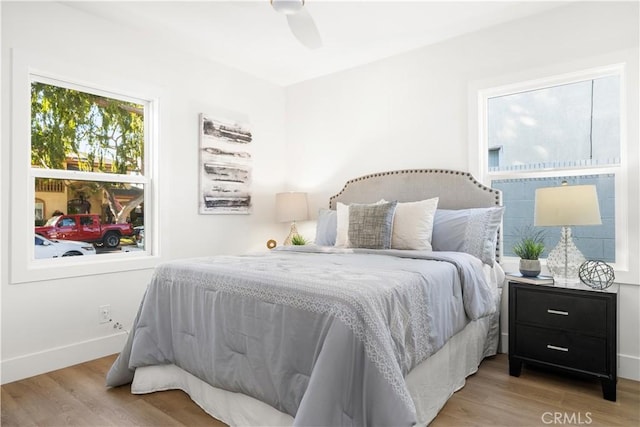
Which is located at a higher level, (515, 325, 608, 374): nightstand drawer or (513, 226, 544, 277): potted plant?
(513, 226, 544, 277): potted plant

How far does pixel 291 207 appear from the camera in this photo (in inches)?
162

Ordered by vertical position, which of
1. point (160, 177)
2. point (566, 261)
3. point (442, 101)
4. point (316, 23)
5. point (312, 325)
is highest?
point (316, 23)

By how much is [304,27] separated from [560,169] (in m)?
2.10

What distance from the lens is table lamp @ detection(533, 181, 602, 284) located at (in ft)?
7.77

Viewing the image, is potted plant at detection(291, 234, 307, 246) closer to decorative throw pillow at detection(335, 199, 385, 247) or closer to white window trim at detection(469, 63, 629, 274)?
decorative throw pillow at detection(335, 199, 385, 247)

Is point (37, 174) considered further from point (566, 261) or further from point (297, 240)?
point (566, 261)

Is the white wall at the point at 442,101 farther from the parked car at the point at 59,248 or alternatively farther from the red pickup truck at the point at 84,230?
the parked car at the point at 59,248

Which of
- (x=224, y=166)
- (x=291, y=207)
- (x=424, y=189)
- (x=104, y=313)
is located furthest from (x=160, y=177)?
(x=424, y=189)

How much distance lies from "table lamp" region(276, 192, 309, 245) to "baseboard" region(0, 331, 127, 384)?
179cm

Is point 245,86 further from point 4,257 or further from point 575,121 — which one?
point 575,121

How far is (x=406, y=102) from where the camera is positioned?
364 centimetres

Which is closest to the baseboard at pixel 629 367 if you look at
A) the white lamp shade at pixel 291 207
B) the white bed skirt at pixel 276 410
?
the white bed skirt at pixel 276 410

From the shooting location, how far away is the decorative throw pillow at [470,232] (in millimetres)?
2740

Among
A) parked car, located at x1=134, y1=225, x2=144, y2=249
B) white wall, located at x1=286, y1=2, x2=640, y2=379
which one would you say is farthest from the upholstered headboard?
parked car, located at x1=134, y1=225, x2=144, y2=249
